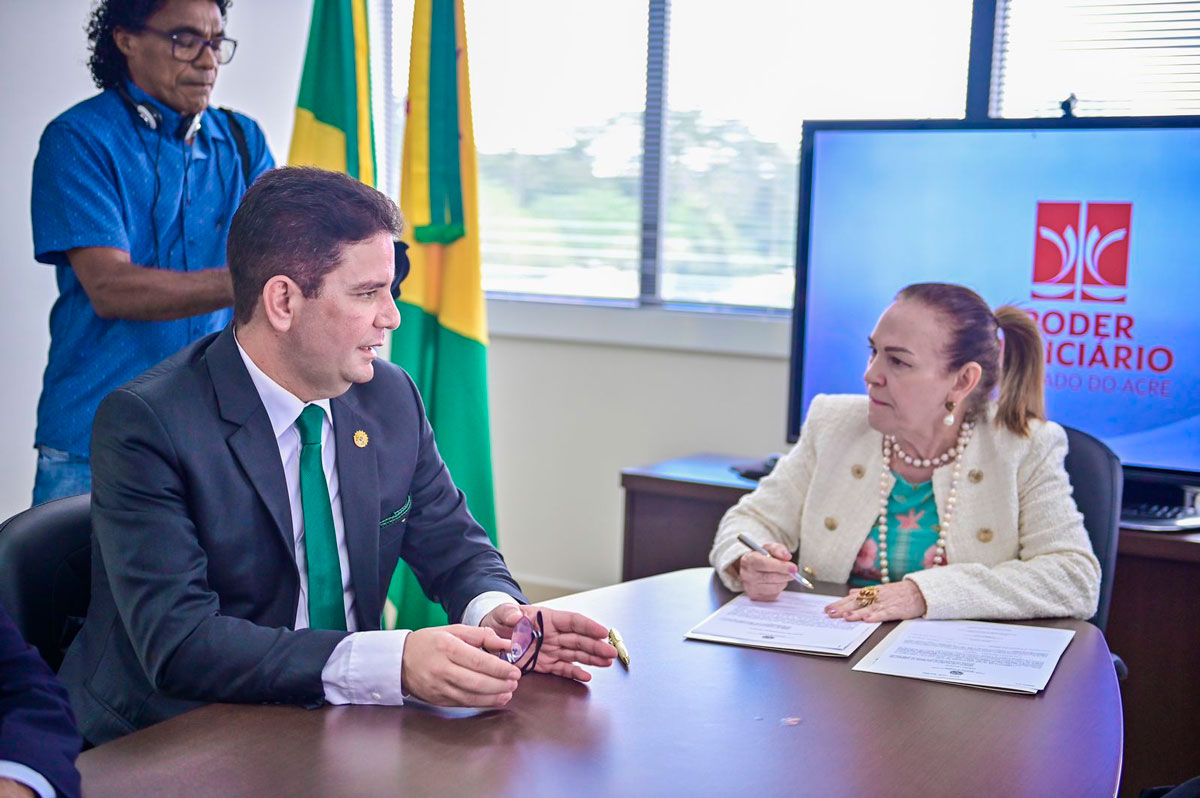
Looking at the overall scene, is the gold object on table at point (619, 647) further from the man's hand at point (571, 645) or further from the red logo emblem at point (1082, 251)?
the red logo emblem at point (1082, 251)

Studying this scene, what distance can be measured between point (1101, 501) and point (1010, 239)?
928 millimetres

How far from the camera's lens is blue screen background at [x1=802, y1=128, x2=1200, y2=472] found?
2684mm

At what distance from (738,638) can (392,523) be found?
0.53m

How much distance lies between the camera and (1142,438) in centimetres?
274

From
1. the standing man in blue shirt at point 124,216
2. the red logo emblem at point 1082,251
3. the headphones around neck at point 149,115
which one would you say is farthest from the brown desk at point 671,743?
the headphones around neck at point 149,115

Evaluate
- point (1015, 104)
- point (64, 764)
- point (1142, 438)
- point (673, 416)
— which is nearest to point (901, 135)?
point (1015, 104)

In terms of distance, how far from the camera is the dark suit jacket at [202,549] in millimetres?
1427

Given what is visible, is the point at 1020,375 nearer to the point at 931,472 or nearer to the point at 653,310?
the point at 931,472

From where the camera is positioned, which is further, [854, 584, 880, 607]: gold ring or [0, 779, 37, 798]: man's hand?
[854, 584, 880, 607]: gold ring

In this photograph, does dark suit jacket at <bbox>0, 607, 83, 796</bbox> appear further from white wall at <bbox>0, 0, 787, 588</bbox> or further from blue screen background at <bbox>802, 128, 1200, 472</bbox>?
white wall at <bbox>0, 0, 787, 588</bbox>

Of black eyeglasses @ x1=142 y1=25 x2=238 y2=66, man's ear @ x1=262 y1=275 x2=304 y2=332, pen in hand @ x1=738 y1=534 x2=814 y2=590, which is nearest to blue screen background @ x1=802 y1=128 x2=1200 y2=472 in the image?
pen in hand @ x1=738 y1=534 x2=814 y2=590

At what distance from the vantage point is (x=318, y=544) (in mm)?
1629

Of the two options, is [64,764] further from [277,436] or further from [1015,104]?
[1015,104]

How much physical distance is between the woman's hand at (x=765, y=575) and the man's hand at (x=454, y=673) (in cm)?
62
